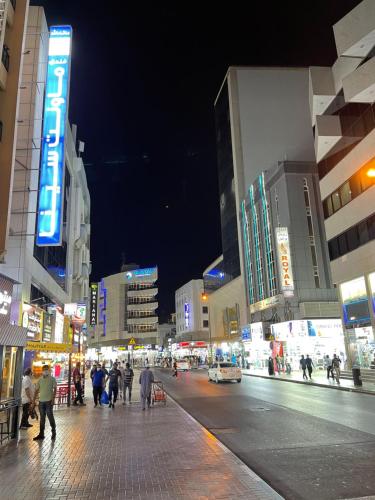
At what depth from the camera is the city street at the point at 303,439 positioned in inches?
259

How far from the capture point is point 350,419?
12.6 m

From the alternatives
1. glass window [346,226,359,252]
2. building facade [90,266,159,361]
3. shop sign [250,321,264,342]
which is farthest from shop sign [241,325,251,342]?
building facade [90,266,159,361]

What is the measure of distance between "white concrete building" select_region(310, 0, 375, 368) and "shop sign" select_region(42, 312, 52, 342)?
2040cm

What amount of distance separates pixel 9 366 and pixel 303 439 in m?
8.18

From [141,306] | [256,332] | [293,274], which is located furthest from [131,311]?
[293,274]

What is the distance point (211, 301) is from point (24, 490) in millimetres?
70163

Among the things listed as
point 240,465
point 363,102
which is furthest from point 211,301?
point 240,465

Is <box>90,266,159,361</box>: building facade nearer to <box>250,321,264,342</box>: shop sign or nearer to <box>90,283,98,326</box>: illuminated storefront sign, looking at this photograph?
<box>90,283,98,326</box>: illuminated storefront sign

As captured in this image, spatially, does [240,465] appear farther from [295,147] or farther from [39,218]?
[295,147]

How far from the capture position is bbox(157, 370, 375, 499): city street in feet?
21.6

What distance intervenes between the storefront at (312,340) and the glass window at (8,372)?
30706mm

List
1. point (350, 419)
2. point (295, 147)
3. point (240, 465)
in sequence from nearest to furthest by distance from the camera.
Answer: point (240, 465)
point (350, 419)
point (295, 147)

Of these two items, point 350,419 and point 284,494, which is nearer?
point 284,494

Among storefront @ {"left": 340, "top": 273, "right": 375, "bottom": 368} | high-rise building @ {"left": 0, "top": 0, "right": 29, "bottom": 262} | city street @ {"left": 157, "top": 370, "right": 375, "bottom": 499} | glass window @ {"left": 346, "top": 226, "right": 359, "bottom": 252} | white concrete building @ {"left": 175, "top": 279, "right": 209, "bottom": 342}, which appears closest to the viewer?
city street @ {"left": 157, "top": 370, "right": 375, "bottom": 499}
